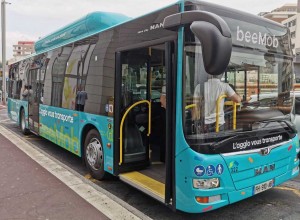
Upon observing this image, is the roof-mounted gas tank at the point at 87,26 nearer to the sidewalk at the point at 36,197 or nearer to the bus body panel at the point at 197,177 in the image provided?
the sidewalk at the point at 36,197

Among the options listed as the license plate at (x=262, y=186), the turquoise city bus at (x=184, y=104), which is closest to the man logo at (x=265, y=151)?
the turquoise city bus at (x=184, y=104)

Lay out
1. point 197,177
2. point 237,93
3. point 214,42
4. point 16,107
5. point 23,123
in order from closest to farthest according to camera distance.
Answer: point 214,42 → point 197,177 → point 237,93 → point 23,123 → point 16,107

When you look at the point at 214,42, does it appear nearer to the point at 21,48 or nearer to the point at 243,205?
the point at 243,205

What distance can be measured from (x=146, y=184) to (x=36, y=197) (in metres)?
1.66

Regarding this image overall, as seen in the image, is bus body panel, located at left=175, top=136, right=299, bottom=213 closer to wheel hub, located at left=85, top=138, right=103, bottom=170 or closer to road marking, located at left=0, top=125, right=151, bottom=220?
road marking, located at left=0, top=125, right=151, bottom=220

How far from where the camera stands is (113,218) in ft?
12.7

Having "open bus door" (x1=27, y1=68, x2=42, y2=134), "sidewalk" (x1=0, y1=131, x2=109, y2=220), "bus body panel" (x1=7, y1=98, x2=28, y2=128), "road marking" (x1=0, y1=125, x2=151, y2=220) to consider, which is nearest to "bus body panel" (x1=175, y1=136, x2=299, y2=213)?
"road marking" (x1=0, y1=125, x2=151, y2=220)

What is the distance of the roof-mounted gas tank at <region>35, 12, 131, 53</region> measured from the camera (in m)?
5.98

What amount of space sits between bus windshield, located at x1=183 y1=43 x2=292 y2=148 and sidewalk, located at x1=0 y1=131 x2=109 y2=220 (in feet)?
5.75

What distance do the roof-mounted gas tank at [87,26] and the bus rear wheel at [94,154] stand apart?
195 centimetres

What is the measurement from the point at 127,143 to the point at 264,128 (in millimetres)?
2076

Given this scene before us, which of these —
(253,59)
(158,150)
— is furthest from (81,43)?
(253,59)

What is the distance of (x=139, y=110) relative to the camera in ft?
16.8

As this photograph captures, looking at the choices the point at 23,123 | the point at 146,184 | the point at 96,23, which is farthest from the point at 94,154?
the point at 23,123
